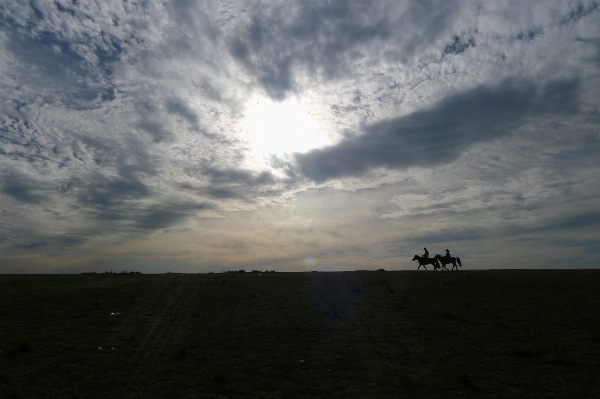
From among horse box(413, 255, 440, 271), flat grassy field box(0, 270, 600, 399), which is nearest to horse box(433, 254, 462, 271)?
horse box(413, 255, 440, 271)

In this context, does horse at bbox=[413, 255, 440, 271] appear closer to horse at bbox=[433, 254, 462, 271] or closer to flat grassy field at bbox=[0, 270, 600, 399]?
horse at bbox=[433, 254, 462, 271]

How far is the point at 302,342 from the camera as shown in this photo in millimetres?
19438

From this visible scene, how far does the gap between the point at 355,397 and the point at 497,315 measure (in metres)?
14.2

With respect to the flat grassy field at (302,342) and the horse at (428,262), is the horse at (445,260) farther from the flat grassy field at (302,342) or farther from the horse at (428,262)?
the flat grassy field at (302,342)

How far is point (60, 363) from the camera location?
16.6 m

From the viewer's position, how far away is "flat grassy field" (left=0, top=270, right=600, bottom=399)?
14.3 meters

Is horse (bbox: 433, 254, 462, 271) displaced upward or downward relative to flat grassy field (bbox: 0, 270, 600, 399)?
upward

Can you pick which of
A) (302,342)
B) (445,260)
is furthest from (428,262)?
(302,342)

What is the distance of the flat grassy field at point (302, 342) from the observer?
1434 centimetres

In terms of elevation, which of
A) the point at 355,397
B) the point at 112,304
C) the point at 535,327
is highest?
the point at 112,304

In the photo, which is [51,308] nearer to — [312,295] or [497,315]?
[312,295]

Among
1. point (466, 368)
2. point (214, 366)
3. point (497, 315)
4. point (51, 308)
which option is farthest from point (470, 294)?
point (51, 308)

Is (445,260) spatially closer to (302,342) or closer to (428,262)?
(428,262)

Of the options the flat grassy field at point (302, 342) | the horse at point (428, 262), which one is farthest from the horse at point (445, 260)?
the flat grassy field at point (302, 342)
